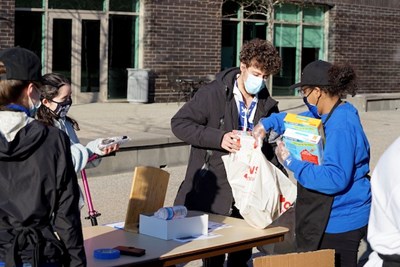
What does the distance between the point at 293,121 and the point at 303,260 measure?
3.26 ft

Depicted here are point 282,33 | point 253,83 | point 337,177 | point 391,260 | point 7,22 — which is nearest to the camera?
point 391,260

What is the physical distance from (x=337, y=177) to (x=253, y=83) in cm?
108

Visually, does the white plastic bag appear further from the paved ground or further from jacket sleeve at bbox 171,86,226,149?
the paved ground

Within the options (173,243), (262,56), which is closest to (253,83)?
(262,56)

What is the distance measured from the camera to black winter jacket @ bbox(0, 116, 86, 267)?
11.6 feet

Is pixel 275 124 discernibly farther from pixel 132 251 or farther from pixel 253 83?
pixel 132 251

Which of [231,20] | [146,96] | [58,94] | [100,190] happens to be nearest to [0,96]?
[58,94]

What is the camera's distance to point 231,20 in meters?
24.3

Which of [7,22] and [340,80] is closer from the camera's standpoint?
[340,80]

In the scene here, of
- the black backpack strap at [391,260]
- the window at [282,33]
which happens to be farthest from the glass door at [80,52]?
the black backpack strap at [391,260]

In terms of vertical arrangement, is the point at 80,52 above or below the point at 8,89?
above

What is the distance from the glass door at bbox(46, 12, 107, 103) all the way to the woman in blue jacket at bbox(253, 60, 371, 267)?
15.9m

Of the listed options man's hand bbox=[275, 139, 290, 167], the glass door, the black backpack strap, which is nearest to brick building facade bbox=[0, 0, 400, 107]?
the glass door

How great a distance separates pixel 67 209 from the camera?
3.62 meters
